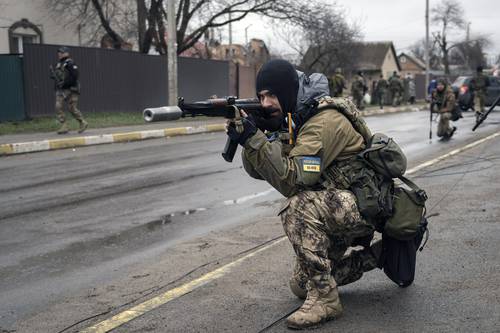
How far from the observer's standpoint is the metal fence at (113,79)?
17.3m

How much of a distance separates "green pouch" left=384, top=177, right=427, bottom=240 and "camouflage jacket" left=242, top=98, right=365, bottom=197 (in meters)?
0.41

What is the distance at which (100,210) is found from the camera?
21.2 ft

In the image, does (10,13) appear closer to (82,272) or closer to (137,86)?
(137,86)

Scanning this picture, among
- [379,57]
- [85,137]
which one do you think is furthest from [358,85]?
[379,57]

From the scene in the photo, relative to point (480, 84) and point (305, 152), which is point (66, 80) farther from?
point (305, 152)

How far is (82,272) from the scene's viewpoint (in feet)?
14.3

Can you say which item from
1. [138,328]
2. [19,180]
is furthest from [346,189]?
[19,180]

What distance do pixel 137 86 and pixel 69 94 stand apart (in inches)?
305

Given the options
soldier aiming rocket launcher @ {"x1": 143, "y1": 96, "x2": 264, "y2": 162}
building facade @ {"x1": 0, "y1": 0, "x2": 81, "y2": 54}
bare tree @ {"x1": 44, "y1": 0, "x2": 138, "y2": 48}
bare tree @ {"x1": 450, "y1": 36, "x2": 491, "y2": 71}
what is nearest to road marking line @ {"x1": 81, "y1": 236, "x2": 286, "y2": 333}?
soldier aiming rocket launcher @ {"x1": 143, "y1": 96, "x2": 264, "y2": 162}

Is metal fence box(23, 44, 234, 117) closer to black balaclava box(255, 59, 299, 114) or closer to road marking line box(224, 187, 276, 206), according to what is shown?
road marking line box(224, 187, 276, 206)

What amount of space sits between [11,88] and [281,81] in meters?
14.9

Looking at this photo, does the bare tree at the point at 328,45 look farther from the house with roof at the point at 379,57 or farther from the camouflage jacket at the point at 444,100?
the house with roof at the point at 379,57

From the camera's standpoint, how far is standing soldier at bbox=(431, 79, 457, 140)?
41.4ft

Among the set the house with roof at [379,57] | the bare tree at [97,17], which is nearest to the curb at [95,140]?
the bare tree at [97,17]
